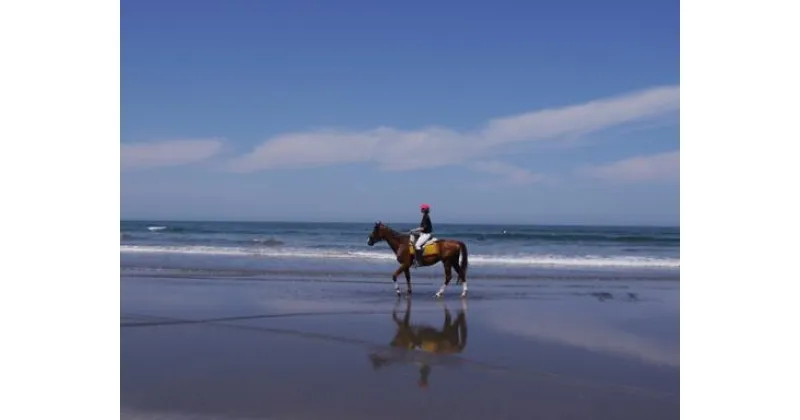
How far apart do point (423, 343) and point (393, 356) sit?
0.87m

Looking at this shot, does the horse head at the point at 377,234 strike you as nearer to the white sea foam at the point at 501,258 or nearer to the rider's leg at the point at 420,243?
the rider's leg at the point at 420,243

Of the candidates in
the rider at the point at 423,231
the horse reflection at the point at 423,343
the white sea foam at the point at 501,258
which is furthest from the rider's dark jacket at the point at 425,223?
the white sea foam at the point at 501,258

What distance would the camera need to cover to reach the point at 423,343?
7527 mm

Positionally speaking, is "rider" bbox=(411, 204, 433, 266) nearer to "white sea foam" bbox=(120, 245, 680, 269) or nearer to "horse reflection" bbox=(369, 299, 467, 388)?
"horse reflection" bbox=(369, 299, 467, 388)

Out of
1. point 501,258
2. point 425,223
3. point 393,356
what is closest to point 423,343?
point 393,356

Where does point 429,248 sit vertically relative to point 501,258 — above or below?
above

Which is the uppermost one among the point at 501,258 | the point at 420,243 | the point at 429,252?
the point at 420,243

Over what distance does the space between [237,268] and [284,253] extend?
673 cm

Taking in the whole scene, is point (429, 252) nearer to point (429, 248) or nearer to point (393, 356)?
point (429, 248)

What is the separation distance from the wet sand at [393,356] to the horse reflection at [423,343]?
0.08 feet

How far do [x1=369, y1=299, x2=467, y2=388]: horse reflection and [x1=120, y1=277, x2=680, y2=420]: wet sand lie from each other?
0.03 meters

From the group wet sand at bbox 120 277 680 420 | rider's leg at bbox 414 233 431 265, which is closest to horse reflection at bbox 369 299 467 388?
wet sand at bbox 120 277 680 420
